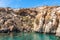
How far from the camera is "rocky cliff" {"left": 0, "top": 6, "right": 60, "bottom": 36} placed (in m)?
47.4

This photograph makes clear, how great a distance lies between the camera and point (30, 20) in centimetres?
6328

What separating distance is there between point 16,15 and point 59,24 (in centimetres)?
2606

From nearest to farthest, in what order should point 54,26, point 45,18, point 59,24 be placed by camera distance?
point 59,24 → point 54,26 → point 45,18

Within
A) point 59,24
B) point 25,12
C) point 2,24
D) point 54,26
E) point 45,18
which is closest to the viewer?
point 59,24

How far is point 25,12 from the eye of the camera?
68.6 metres

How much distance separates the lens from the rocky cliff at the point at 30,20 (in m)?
47.4

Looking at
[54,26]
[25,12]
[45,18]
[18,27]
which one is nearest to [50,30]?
[54,26]

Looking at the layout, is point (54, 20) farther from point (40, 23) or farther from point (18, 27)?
point (18, 27)

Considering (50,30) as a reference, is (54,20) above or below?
above

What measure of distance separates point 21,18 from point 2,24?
9.48 meters

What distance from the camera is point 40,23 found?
173 ft

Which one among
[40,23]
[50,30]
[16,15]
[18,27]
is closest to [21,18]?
[16,15]

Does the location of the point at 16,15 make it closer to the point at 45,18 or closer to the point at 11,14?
the point at 11,14

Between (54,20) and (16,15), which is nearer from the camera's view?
(54,20)
